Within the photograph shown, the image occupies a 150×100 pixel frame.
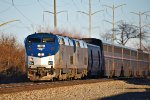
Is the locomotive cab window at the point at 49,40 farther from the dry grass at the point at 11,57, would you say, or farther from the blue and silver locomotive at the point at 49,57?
the dry grass at the point at 11,57

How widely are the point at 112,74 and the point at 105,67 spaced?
12.2ft

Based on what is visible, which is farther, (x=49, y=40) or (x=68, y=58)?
(x=68, y=58)

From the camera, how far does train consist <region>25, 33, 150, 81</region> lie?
34.5 m

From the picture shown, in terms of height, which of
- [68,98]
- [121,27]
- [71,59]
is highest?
[121,27]

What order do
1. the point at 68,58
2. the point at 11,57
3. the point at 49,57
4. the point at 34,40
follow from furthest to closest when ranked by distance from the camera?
the point at 11,57, the point at 68,58, the point at 34,40, the point at 49,57

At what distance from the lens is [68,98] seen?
2328cm

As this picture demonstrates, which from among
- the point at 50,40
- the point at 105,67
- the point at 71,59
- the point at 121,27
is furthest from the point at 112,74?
the point at 121,27

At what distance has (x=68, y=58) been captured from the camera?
37.6 metres

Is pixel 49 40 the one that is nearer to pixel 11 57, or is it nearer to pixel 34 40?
pixel 34 40

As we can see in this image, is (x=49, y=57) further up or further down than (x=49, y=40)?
further down

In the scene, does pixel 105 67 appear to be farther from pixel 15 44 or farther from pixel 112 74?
pixel 15 44

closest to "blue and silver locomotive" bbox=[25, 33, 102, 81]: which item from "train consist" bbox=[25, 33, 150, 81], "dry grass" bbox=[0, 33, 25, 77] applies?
"train consist" bbox=[25, 33, 150, 81]

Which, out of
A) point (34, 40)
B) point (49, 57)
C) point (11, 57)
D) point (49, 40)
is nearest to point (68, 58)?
point (49, 40)

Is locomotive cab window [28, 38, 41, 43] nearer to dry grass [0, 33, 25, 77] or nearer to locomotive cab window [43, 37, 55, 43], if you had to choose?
locomotive cab window [43, 37, 55, 43]
